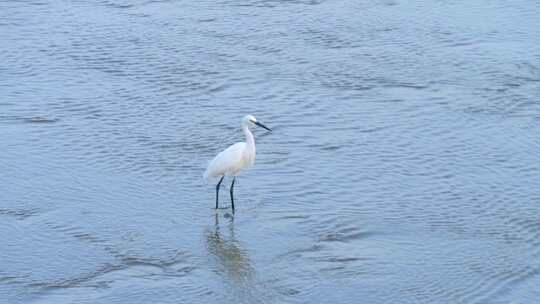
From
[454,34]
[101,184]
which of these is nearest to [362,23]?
[454,34]

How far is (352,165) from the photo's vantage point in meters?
12.0

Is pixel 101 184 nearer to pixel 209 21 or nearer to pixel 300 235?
pixel 300 235

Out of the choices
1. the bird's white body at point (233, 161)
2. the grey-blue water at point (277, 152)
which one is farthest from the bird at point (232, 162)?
the grey-blue water at point (277, 152)

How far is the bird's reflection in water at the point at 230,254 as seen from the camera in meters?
9.68

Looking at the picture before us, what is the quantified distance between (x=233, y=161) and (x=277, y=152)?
4.99 feet

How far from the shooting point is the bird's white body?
1105 cm

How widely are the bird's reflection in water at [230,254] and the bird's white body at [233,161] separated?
446 millimetres

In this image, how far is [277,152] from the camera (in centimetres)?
1252

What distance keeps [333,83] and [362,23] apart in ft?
9.59

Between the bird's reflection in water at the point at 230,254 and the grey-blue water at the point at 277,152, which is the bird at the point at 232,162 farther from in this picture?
the bird's reflection in water at the point at 230,254

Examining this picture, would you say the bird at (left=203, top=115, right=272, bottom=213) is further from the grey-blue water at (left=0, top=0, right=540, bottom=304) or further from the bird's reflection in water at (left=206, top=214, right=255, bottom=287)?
the bird's reflection in water at (left=206, top=214, right=255, bottom=287)

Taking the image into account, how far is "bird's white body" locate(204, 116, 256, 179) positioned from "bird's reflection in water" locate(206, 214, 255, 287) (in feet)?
1.46

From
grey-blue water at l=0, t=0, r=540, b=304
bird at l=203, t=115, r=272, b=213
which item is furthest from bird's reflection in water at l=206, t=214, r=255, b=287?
bird at l=203, t=115, r=272, b=213

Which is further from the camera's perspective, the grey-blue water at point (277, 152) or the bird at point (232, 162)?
the bird at point (232, 162)
